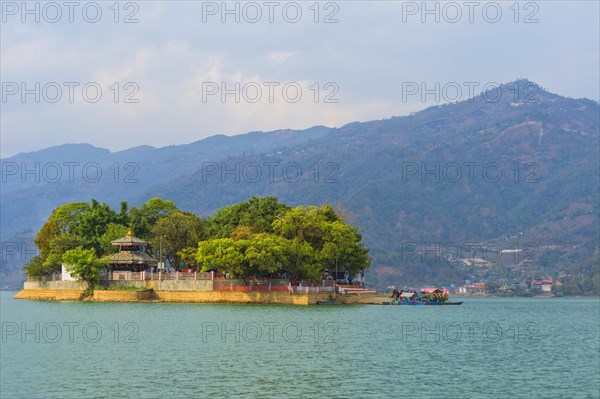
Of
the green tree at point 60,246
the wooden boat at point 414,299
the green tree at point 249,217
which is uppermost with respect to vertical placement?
the green tree at point 249,217

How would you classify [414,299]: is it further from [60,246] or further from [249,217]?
[60,246]

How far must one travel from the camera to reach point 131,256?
106938 millimetres

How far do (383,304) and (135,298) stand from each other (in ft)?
101

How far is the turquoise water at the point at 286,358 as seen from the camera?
36406 millimetres

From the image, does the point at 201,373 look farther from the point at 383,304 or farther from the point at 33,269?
the point at 33,269

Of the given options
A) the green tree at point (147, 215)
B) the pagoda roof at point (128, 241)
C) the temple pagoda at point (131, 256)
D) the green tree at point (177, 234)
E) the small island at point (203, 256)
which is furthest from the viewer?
the green tree at point (147, 215)

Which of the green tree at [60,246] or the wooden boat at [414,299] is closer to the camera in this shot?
the wooden boat at [414,299]

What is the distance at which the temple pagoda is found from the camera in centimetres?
10650

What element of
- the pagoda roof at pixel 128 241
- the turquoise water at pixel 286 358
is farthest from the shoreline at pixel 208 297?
the turquoise water at pixel 286 358

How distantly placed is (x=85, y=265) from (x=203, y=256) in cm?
1729

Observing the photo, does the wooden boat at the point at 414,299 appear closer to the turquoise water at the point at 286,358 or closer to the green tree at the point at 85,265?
the turquoise water at the point at 286,358

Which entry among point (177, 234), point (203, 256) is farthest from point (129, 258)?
point (203, 256)

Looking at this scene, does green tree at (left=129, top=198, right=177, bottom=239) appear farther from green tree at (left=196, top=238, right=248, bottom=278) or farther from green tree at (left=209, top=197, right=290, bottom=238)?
green tree at (left=196, top=238, right=248, bottom=278)

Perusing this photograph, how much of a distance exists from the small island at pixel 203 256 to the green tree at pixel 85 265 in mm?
124
